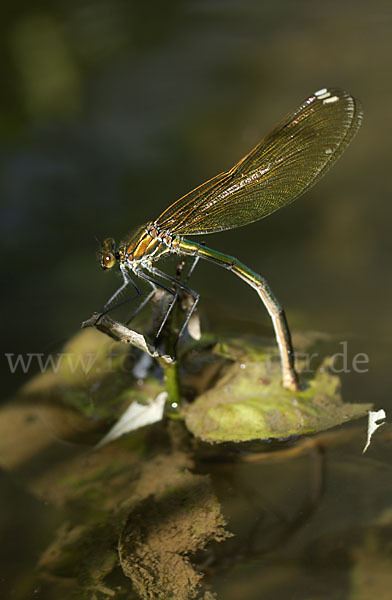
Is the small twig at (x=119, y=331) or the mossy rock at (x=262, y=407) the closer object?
the small twig at (x=119, y=331)

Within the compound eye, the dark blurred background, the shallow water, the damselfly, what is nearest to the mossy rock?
the shallow water

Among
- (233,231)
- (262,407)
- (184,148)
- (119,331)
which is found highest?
(184,148)

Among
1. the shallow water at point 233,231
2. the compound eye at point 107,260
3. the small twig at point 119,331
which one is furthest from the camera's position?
the compound eye at point 107,260

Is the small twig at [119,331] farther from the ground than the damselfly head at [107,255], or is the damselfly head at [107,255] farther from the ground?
the damselfly head at [107,255]

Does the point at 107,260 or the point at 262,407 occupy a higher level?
the point at 107,260

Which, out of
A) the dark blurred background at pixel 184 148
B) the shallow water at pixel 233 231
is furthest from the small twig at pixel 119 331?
the dark blurred background at pixel 184 148

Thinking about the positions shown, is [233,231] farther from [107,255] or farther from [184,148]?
[107,255]

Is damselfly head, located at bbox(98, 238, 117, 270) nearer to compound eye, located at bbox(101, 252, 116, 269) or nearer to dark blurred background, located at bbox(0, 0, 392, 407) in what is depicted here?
compound eye, located at bbox(101, 252, 116, 269)

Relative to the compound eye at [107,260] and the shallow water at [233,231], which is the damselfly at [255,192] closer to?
the compound eye at [107,260]

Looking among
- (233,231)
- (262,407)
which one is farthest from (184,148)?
(262,407)

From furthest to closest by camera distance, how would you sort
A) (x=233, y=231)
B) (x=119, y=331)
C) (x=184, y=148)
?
(x=184, y=148) < (x=233, y=231) < (x=119, y=331)
